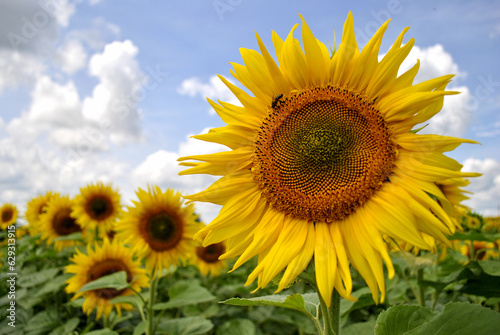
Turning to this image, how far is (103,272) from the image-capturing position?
526cm

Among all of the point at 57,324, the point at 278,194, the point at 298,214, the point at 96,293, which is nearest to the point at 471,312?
the point at 298,214

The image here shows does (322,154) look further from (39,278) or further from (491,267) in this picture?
(39,278)

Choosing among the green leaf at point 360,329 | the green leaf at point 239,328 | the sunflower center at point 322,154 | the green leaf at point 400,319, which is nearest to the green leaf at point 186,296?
the green leaf at point 239,328

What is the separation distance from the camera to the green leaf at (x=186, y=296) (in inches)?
163

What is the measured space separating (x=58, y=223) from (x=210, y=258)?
3201mm

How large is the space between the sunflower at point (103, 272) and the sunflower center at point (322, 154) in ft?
11.8

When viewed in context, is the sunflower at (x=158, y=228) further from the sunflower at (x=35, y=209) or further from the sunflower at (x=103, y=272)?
the sunflower at (x=35, y=209)

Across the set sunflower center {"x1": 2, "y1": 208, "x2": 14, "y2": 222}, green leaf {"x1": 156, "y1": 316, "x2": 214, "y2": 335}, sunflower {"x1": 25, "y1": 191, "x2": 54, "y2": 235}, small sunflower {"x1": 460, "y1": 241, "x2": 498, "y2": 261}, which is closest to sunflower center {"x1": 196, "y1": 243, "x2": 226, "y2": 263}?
green leaf {"x1": 156, "y1": 316, "x2": 214, "y2": 335}

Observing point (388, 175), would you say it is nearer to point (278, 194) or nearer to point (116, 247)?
point (278, 194)

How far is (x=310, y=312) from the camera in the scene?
7.09ft

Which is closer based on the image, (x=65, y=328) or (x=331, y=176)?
(x=331, y=176)

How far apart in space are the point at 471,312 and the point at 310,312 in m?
0.83

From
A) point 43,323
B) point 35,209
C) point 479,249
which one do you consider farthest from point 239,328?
point 35,209

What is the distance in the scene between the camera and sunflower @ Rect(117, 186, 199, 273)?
527 centimetres
